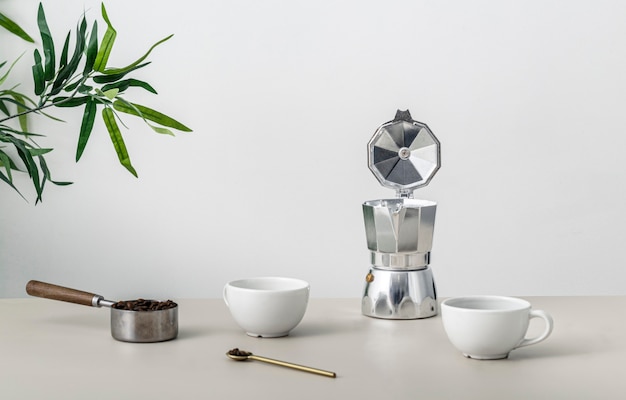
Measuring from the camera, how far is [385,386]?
1.09 metres

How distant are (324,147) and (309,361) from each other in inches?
31.8

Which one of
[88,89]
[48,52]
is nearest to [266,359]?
[88,89]

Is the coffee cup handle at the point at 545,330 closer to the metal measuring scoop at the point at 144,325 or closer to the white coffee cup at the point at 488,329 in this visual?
the white coffee cup at the point at 488,329

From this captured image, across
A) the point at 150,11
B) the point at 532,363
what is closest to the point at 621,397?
the point at 532,363

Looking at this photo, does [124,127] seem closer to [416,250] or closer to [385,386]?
[416,250]

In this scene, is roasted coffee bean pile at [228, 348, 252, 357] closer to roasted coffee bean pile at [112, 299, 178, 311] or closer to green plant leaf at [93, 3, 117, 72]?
roasted coffee bean pile at [112, 299, 178, 311]

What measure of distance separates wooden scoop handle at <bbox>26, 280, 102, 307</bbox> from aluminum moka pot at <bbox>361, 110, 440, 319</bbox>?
0.47 metres

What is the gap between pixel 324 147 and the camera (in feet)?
6.39

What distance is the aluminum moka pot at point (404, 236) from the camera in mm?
1478

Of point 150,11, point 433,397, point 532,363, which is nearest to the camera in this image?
point 433,397

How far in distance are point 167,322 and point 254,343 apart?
138 mm

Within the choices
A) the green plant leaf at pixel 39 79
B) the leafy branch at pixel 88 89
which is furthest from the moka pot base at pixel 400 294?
the green plant leaf at pixel 39 79

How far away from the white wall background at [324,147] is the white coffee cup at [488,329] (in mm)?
764

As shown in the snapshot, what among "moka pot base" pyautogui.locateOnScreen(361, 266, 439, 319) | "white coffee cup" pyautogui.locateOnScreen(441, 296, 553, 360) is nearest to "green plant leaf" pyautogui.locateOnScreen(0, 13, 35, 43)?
"moka pot base" pyautogui.locateOnScreen(361, 266, 439, 319)
